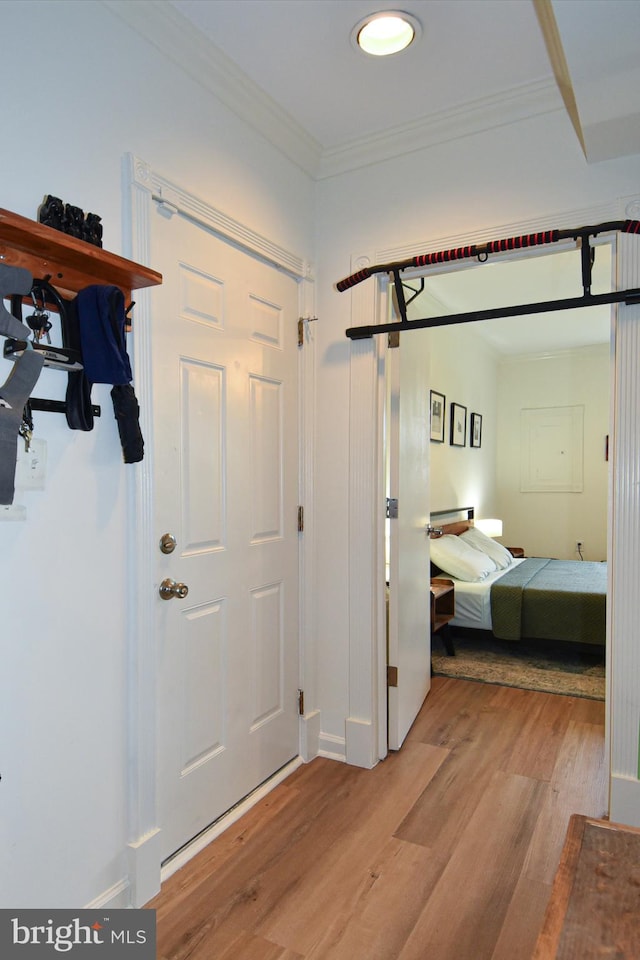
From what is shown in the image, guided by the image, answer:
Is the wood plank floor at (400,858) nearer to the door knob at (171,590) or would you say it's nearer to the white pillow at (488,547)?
the door knob at (171,590)

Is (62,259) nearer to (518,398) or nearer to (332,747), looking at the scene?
(332,747)

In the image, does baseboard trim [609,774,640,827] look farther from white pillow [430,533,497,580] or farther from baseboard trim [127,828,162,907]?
white pillow [430,533,497,580]

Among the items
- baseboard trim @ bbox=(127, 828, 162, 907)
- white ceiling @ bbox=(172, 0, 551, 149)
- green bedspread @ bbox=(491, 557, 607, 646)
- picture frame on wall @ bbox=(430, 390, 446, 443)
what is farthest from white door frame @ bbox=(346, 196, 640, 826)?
picture frame on wall @ bbox=(430, 390, 446, 443)

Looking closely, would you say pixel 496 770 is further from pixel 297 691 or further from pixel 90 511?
pixel 90 511

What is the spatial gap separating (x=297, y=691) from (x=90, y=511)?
1369mm

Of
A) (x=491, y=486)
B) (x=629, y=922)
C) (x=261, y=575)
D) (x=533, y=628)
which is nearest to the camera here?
(x=629, y=922)

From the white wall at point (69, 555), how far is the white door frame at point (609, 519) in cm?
109

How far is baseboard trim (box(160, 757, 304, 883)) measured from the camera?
1.87 metres

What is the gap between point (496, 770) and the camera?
255cm

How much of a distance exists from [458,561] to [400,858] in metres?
2.58

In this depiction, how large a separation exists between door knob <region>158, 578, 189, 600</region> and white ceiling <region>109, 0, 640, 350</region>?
164cm

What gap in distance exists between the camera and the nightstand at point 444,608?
152 inches

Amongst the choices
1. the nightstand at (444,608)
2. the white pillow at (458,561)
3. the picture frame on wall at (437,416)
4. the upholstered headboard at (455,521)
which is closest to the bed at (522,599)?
the white pillow at (458,561)

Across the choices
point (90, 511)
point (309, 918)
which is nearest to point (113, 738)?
point (90, 511)
